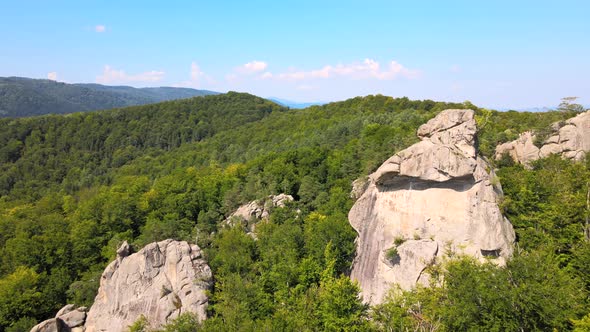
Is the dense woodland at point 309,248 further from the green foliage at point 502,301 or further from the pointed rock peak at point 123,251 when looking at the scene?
the pointed rock peak at point 123,251

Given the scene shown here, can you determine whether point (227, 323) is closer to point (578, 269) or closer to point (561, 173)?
point (578, 269)

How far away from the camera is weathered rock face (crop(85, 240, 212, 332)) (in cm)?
3228

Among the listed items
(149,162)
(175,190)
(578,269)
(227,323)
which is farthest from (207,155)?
(578,269)

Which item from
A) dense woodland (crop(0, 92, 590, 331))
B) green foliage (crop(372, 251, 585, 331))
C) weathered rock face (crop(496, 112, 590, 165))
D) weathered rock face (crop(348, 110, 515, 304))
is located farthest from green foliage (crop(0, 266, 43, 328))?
weathered rock face (crop(496, 112, 590, 165))

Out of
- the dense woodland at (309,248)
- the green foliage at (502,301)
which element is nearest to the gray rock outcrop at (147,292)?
the dense woodland at (309,248)

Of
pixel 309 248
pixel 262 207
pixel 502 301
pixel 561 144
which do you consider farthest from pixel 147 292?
pixel 561 144

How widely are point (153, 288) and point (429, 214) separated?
Result: 26.2m

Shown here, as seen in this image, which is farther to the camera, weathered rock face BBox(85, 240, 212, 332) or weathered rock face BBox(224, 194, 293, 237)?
weathered rock face BBox(224, 194, 293, 237)

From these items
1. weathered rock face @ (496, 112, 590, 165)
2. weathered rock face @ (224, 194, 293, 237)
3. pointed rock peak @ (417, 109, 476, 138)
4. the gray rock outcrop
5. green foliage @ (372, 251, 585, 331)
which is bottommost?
the gray rock outcrop

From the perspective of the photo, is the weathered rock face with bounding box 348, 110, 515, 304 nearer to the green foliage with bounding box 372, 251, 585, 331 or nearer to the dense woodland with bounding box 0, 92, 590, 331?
the dense woodland with bounding box 0, 92, 590, 331

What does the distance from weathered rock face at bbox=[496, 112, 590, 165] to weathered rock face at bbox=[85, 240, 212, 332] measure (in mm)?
38346

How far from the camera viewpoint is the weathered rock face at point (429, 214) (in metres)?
28.3

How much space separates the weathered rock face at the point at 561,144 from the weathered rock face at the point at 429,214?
16.2m

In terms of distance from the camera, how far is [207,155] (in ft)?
365
